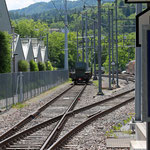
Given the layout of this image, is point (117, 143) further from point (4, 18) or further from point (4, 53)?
point (4, 18)

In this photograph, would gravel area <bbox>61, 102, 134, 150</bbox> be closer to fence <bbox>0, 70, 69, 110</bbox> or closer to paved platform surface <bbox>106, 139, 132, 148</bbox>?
paved platform surface <bbox>106, 139, 132, 148</bbox>

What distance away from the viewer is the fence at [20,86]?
21.4m

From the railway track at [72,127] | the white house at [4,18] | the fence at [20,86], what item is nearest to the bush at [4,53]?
the fence at [20,86]

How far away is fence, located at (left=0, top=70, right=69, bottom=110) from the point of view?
2136cm

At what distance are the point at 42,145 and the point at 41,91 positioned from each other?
24574 mm

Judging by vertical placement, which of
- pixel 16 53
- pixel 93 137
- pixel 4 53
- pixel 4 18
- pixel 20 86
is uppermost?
pixel 4 18

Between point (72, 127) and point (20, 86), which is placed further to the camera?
point (20, 86)

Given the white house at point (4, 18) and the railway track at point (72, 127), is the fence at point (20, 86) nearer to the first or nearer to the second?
the railway track at point (72, 127)

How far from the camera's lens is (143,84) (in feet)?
14.8

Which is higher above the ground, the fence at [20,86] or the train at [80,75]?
the fence at [20,86]

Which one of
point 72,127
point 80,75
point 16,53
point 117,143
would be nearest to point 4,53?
point 16,53

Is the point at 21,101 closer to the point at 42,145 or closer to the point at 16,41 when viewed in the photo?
A: the point at 42,145

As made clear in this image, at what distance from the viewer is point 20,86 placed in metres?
25.2


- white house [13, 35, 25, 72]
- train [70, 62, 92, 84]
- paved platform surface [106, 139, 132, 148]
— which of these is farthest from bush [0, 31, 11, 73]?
train [70, 62, 92, 84]
